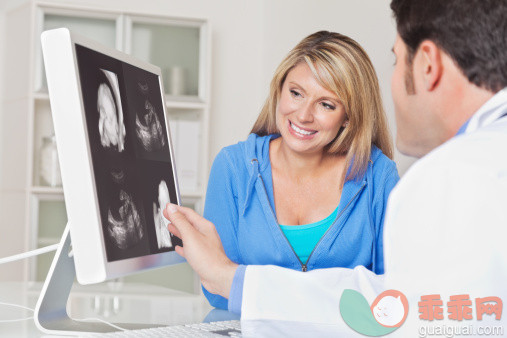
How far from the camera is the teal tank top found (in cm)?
174

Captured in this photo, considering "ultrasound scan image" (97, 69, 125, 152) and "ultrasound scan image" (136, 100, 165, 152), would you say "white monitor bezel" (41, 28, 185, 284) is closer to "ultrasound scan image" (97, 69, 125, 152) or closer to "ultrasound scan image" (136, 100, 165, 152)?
"ultrasound scan image" (97, 69, 125, 152)

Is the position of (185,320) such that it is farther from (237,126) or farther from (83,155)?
(237,126)

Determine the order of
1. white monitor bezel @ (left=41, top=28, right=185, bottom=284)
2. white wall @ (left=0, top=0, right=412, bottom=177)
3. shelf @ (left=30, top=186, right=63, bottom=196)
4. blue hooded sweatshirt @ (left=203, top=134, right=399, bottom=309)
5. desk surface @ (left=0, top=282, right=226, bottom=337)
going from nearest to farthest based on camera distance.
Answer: white monitor bezel @ (left=41, top=28, right=185, bottom=284)
desk surface @ (left=0, top=282, right=226, bottom=337)
blue hooded sweatshirt @ (left=203, top=134, right=399, bottom=309)
shelf @ (left=30, top=186, right=63, bottom=196)
white wall @ (left=0, top=0, right=412, bottom=177)

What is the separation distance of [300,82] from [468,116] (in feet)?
3.15

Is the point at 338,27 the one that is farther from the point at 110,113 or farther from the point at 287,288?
the point at 287,288

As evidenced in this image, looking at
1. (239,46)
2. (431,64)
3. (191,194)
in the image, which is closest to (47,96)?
(191,194)

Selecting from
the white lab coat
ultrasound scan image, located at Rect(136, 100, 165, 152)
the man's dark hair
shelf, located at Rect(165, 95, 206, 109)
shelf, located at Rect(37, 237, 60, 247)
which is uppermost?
shelf, located at Rect(165, 95, 206, 109)

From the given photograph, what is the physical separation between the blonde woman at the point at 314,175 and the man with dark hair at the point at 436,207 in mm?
568

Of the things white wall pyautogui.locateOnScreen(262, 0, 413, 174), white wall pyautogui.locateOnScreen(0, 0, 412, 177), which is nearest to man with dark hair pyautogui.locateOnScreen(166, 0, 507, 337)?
white wall pyautogui.locateOnScreen(262, 0, 413, 174)

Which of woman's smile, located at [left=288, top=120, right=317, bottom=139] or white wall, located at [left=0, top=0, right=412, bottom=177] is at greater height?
white wall, located at [left=0, top=0, right=412, bottom=177]

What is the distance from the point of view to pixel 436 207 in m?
0.69

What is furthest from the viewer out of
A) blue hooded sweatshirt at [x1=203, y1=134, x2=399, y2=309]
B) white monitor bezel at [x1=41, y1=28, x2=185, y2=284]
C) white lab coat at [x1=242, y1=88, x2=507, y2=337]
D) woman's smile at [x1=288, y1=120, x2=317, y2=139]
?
woman's smile at [x1=288, y1=120, x2=317, y2=139]

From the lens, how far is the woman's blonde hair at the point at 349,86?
5.76ft

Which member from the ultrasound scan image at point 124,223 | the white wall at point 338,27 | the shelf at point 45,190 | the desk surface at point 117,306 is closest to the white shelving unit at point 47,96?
the shelf at point 45,190
